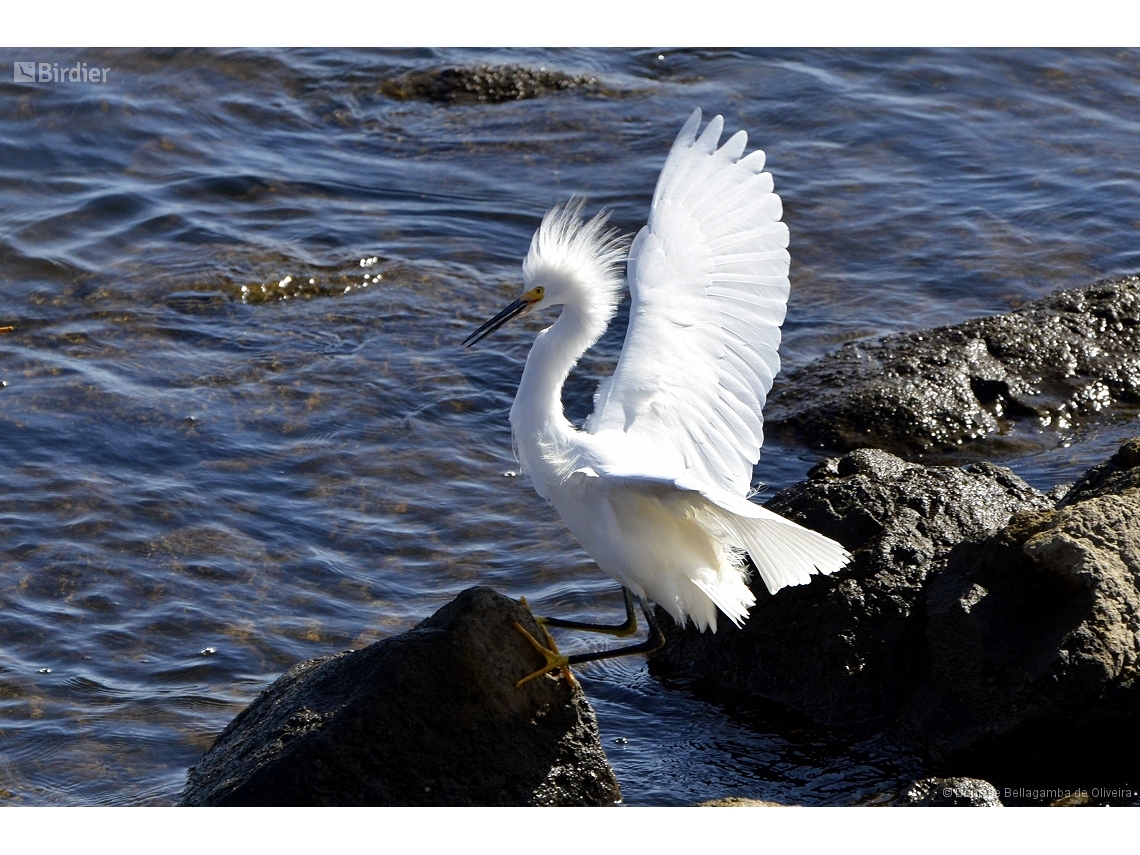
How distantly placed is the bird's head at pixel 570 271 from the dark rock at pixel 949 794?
1.93 m

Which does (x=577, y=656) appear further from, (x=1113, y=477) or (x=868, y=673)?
(x=1113, y=477)

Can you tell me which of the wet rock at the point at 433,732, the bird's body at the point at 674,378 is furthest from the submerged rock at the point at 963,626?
the wet rock at the point at 433,732

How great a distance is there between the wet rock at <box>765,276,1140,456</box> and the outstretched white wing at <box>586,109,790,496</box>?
95.4 inches

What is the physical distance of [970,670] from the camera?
4.54m

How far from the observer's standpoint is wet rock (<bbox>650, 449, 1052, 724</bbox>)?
16.2ft

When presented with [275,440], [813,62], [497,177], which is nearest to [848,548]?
[275,440]

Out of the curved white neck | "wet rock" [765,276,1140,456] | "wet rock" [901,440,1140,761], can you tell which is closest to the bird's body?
the curved white neck

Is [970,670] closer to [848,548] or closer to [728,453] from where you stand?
[848,548]

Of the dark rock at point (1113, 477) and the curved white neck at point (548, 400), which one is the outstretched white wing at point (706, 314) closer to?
the curved white neck at point (548, 400)

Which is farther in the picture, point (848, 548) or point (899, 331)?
point (899, 331)

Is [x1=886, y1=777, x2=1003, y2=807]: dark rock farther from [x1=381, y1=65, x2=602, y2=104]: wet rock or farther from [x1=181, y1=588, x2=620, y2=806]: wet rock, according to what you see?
[x1=381, y1=65, x2=602, y2=104]: wet rock

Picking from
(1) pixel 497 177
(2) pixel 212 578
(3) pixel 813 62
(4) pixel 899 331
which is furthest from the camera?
(3) pixel 813 62

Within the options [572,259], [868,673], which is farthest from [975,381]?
[572,259]

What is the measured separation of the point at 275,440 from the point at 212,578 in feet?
4.47
